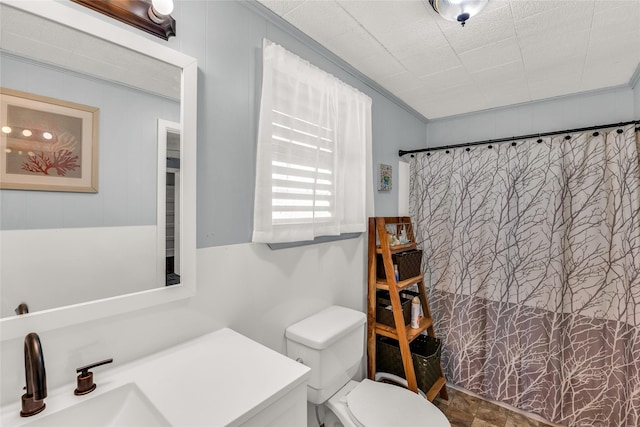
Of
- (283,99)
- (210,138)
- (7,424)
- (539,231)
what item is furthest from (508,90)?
(7,424)

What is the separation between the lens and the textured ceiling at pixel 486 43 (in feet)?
4.14

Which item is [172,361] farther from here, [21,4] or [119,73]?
[21,4]

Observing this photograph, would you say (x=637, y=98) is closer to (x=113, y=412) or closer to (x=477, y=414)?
(x=477, y=414)

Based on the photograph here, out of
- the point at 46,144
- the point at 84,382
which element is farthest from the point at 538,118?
the point at 84,382

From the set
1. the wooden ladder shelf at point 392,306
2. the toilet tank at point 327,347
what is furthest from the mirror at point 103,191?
the wooden ladder shelf at point 392,306

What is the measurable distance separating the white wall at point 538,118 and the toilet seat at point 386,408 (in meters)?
2.19

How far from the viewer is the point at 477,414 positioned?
1.99 metres

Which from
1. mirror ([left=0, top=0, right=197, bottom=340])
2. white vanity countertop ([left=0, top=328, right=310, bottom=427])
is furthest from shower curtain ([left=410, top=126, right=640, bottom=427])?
mirror ([left=0, top=0, right=197, bottom=340])

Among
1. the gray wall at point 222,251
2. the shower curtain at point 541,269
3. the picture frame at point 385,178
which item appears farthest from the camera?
the picture frame at point 385,178

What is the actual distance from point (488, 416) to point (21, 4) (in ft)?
9.90

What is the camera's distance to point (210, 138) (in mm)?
1115

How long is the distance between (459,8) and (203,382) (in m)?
1.68

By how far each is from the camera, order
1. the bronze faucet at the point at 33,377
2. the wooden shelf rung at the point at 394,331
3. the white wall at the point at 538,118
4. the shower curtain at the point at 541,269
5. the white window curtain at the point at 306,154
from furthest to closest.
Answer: the white wall at the point at 538,118 → the wooden shelf rung at the point at 394,331 → the shower curtain at the point at 541,269 → the white window curtain at the point at 306,154 → the bronze faucet at the point at 33,377

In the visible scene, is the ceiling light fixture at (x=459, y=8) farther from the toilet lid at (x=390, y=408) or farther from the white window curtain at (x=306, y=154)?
the toilet lid at (x=390, y=408)
